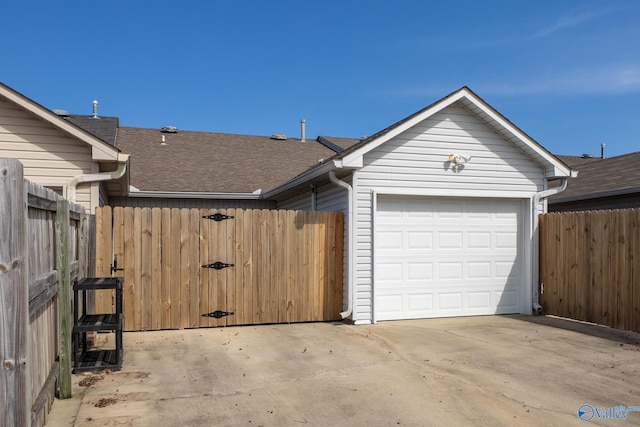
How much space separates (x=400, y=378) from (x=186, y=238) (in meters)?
4.53

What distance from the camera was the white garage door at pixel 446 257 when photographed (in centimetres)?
945

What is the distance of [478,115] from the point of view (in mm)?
9977

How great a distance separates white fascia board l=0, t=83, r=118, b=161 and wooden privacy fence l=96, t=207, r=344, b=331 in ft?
3.17

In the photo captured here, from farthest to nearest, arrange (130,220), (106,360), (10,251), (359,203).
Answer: (359,203), (130,220), (106,360), (10,251)

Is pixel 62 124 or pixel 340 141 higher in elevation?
pixel 340 141

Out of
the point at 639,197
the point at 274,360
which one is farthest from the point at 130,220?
the point at 639,197

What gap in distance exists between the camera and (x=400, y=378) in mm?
5773

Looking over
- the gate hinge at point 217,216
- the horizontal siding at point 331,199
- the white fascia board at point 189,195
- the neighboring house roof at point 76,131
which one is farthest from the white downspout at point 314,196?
the neighboring house roof at point 76,131

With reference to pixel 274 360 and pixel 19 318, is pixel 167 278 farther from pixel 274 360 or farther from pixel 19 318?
pixel 19 318

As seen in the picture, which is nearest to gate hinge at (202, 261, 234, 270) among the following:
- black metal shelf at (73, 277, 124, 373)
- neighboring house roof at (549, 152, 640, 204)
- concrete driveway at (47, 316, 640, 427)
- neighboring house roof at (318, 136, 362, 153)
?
concrete driveway at (47, 316, 640, 427)

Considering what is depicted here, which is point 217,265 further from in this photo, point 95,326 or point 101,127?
point 101,127

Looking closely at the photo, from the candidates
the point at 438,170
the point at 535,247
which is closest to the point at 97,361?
the point at 438,170

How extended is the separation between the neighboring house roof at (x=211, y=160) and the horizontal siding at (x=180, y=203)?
0.48 metres

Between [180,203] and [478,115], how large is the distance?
8621mm
